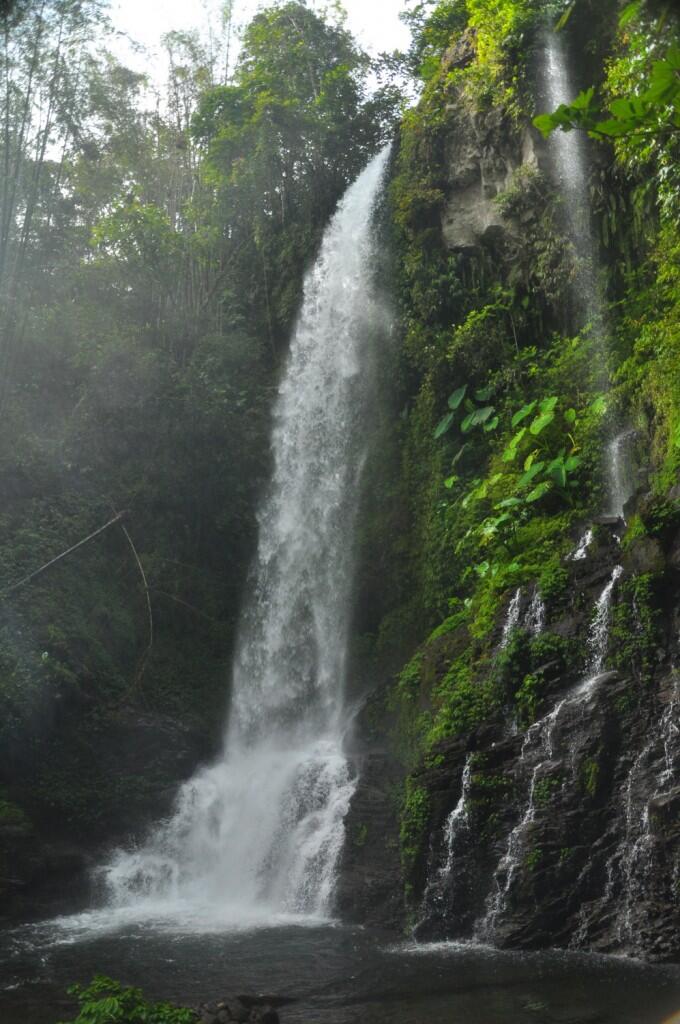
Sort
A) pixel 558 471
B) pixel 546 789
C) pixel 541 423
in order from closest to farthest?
1. pixel 546 789
2. pixel 558 471
3. pixel 541 423

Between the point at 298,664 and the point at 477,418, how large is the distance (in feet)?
15.6

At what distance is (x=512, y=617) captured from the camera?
33.5 feet

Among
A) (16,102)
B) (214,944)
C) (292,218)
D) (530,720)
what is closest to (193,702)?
Answer: (214,944)

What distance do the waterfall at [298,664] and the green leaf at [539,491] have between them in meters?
4.08

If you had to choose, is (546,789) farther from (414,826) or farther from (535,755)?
(414,826)

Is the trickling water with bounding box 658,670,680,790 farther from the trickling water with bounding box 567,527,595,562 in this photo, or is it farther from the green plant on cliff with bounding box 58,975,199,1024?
the green plant on cliff with bounding box 58,975,199,1024

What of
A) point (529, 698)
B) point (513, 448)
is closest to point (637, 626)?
point (529, 698)

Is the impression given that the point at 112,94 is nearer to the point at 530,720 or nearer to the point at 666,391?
the point at 666,391

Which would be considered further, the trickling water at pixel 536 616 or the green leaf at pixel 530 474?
the green leaf at pixel 530 474

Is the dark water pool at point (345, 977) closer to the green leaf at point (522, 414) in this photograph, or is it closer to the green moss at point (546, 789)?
the green moss at point (546, 789)

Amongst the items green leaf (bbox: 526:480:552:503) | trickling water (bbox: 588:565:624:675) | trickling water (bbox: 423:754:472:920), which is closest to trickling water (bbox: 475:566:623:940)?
trickling water (bbox: 588:565:624:675)

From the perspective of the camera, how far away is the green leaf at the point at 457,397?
14532 millimetres

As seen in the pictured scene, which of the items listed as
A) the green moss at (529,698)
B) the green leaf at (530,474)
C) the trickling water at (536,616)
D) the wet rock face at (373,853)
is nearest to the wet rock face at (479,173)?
the green leaf at (530,474)

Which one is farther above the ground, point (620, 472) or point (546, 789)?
point (620, 472)
